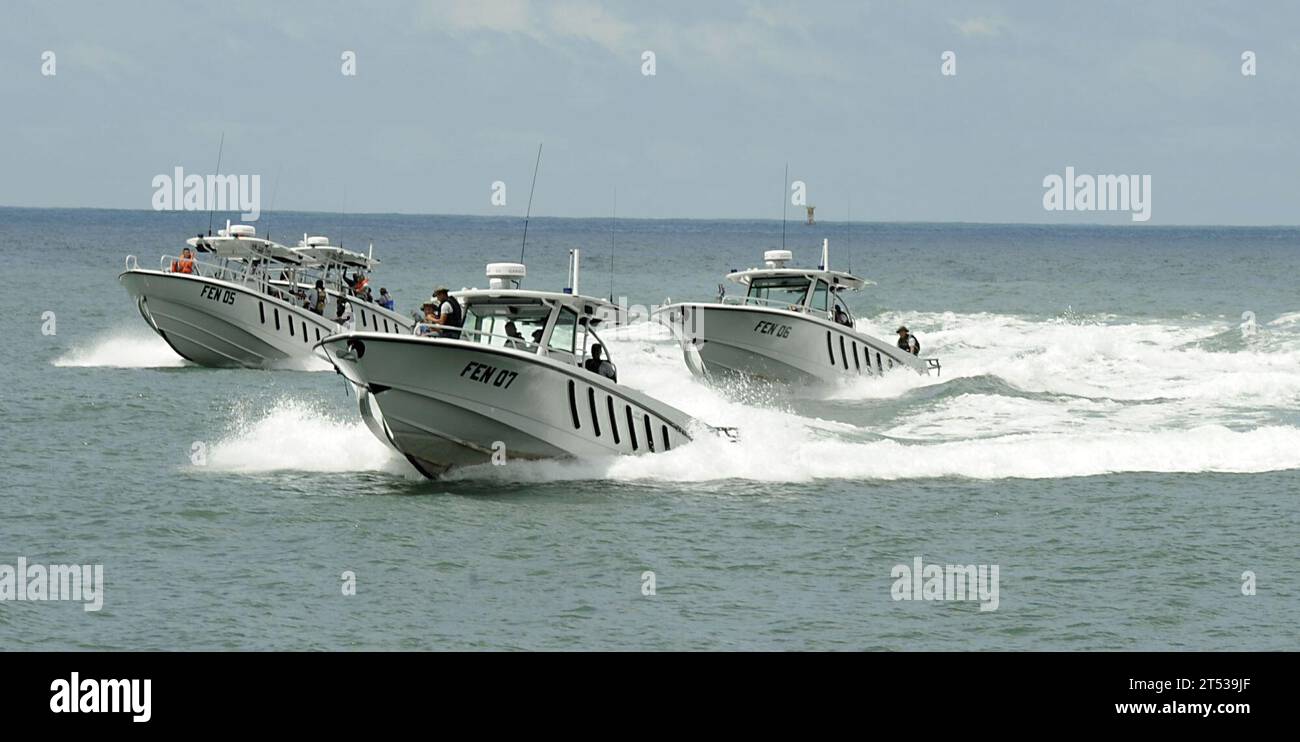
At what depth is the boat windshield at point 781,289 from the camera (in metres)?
38.5

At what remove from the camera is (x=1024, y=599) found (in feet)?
57.1

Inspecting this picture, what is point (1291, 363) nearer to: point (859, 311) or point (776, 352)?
point (776, 352)

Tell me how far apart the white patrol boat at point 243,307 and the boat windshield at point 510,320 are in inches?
687

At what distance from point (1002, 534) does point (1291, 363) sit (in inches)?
1176

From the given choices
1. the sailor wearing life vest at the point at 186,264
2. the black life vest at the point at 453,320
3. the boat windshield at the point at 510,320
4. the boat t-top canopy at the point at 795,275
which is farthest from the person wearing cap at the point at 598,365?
the sailor wearing life vest at the point at 186,264

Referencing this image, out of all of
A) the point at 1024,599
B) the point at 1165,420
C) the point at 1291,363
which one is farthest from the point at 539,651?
the point at 1291,363

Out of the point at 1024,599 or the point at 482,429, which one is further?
the point at 482,429

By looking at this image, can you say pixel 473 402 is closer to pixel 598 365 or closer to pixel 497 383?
pixel 497 383

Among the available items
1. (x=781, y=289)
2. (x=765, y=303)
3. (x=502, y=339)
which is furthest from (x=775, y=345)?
(x=502, y=339)

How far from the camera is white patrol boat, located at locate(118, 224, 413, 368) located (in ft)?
131

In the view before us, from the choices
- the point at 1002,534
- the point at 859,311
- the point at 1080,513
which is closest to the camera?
the point at 1002,534

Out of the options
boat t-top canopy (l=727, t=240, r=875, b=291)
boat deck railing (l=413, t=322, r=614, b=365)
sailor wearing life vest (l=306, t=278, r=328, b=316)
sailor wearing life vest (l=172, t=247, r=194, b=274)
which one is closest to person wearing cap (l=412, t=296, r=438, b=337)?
boat deck railing (l=413, t=322, r=614, b=365)

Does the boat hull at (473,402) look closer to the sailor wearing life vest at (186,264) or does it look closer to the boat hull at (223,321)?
the boat hull at (223,321)
